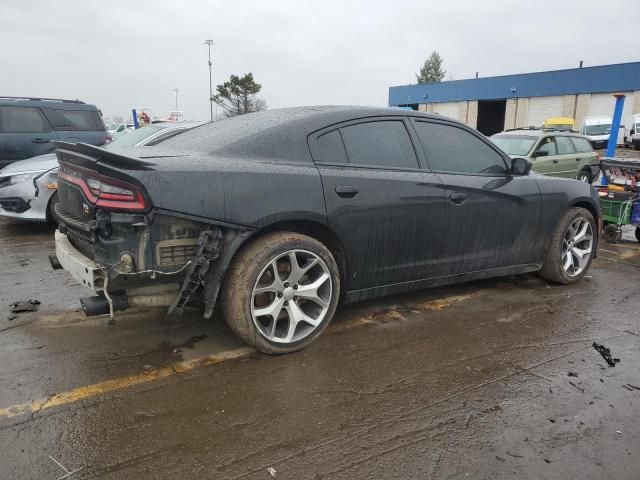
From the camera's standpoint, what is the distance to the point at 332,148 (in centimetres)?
340

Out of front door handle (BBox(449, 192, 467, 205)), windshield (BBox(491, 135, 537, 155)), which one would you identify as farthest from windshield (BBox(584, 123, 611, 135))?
front door handle (BBox(449, 192, 467, 205))

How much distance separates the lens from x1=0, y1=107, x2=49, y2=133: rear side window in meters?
9.05

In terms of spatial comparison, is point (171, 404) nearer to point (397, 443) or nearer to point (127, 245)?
point (127, 245)

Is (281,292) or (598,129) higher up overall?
(598,129)

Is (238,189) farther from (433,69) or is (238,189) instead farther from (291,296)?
(433,69)

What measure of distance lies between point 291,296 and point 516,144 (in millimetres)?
9228

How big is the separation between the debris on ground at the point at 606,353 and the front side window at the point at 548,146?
824 centimetres

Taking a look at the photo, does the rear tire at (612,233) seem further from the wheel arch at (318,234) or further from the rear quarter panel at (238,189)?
the rear quarter panel at (238,189)

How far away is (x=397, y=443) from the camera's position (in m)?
2.41

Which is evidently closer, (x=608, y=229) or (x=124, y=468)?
(x=124, y=468)

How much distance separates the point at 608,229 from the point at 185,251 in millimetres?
6458

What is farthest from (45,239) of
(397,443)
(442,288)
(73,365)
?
(397,443)

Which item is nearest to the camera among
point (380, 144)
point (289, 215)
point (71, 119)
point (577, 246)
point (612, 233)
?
A: point (289, 215)

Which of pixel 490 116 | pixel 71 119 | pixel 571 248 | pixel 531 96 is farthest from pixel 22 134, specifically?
pixel 490 116
